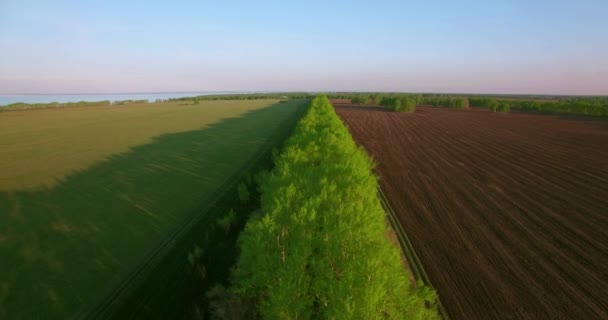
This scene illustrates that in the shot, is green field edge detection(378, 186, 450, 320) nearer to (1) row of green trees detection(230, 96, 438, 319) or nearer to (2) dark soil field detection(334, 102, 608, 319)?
(2) dark soil field detection(334, 102, 608, 319)

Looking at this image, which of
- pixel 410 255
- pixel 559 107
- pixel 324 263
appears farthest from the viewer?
pixel 559 107

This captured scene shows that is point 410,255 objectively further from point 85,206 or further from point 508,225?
point 85,206

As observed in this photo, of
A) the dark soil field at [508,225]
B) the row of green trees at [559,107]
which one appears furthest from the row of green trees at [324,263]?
the row of green trees at [559,107]

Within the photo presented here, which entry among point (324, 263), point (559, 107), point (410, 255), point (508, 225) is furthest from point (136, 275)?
point (559, 107)

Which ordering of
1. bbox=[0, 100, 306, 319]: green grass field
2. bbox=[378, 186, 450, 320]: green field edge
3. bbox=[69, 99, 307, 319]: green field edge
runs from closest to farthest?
bbox=[69, 99, 307, 319]: green field edge, bbox=[378, 186, 450, 320]: green field edge, bbox=[0, 100, 306, 319]: green grass field

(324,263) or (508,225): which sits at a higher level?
(324,263)

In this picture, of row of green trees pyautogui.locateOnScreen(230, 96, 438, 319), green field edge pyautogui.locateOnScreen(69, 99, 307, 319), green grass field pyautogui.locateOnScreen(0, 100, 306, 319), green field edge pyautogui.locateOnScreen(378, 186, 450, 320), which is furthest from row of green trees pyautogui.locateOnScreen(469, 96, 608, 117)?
green field edge pyautogui.locateOnScreen(69, 99, 307, 319)

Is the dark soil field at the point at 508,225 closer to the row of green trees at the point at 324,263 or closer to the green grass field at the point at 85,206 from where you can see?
the row of green trees at the point at 324,263
